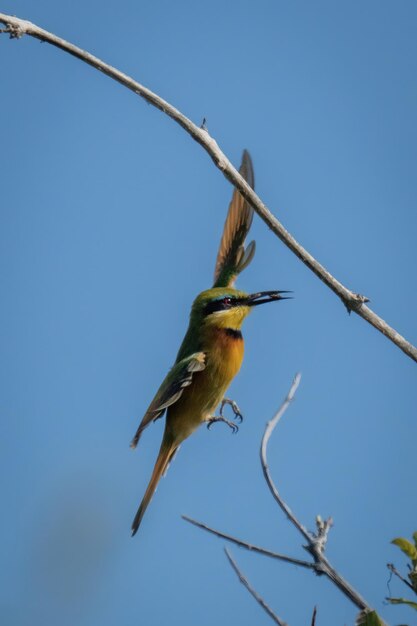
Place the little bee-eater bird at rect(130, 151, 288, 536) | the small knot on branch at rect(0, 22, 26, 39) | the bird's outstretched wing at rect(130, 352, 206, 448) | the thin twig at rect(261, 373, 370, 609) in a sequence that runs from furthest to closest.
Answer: the little bee-eater bird at rect(130, 151, 288, 536) < the bird's outstretched wing at rect(130, 352, 206, 448) < the small knot on branch at rect(0, 22, 26, 39) < the thin twig at rect(261, 373, 370, 609)

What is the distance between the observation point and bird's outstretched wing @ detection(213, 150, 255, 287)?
5410 mm

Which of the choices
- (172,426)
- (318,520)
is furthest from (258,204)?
(172,426)

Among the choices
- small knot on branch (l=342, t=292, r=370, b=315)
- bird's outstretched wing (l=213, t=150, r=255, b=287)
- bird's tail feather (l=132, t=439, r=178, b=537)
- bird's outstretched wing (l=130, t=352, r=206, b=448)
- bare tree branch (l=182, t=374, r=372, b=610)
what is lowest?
bare tree branch (l=182, t=374, r=372, b=610)

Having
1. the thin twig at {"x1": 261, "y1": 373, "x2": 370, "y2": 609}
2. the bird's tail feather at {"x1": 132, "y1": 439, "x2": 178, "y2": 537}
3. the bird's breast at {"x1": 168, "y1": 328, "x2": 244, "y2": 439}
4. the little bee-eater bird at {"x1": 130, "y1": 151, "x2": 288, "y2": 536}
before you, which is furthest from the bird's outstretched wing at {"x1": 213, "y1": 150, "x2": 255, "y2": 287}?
the thin twig at {"x1": 261, "y1": 373, "x2": 370, "y2": 609}

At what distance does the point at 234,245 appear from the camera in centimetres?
546

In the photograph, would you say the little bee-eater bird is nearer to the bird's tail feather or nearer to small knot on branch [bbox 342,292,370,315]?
the bird's tail feather

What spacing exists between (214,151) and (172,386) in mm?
1605

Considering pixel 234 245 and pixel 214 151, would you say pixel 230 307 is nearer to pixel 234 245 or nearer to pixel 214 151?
pixel 234 245

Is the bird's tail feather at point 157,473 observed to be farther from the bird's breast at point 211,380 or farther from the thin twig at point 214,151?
the thin twig at point 214,151

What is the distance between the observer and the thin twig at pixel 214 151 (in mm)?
3064

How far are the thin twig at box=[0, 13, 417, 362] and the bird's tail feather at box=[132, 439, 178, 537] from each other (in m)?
1.80

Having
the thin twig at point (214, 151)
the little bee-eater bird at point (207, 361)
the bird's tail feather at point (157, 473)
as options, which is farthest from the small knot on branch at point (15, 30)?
the bird's tail feather at point (157, 473)

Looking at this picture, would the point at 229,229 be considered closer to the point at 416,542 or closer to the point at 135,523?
the point at 135,523

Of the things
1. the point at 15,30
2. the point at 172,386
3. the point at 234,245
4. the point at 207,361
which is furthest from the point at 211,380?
the point at 15,30
